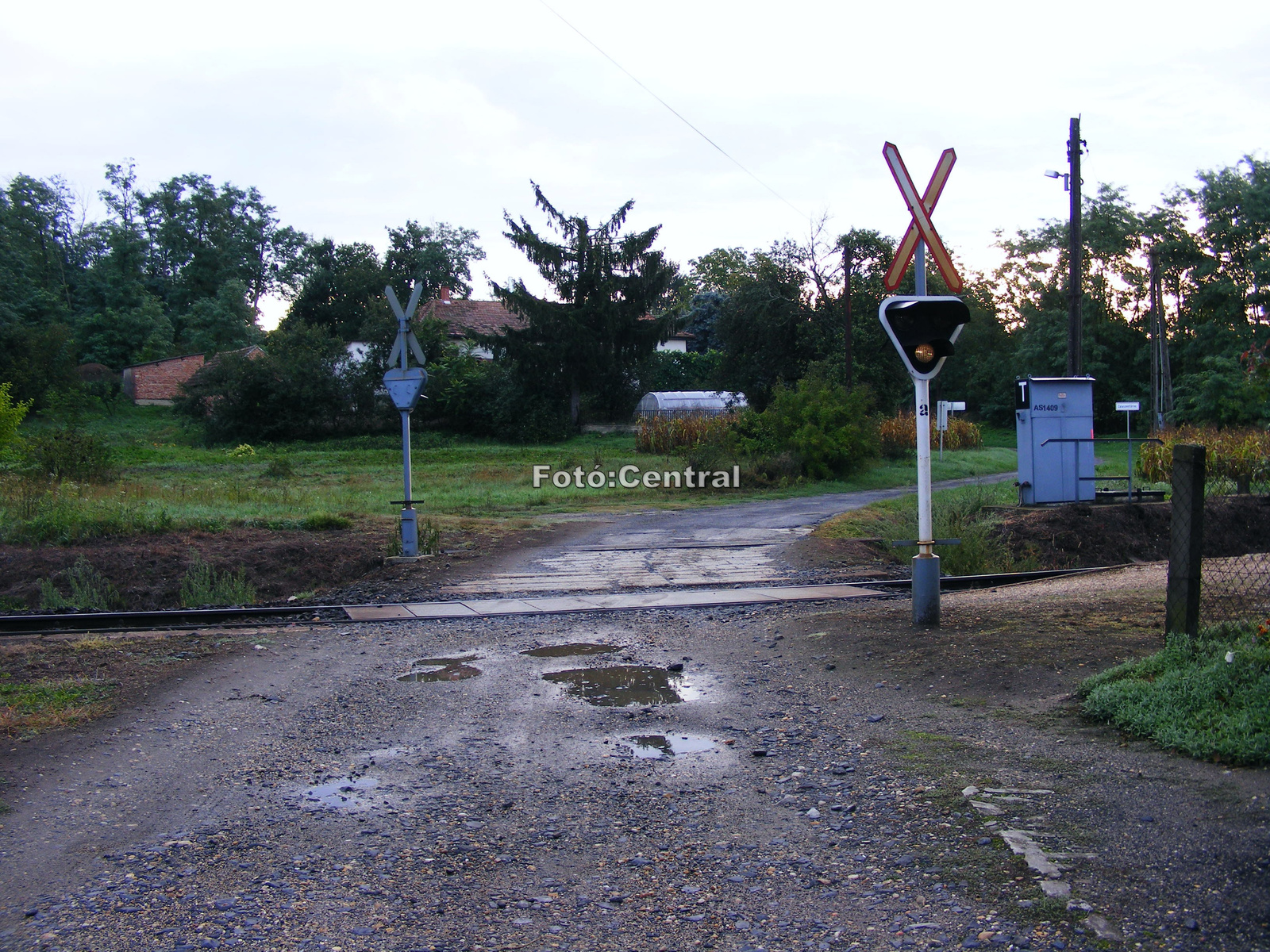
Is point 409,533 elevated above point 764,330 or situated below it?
Result: below

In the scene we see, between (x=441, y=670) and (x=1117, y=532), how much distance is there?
13.2 m

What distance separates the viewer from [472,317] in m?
67.5

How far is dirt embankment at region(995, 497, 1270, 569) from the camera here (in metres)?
16.0

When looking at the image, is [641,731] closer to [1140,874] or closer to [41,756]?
[1140,874]

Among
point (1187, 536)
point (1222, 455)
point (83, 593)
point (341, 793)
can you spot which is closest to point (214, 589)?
point (83, 593)

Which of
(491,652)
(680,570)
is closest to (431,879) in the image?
(491,652)

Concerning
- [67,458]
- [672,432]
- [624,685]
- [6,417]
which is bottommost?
[624,685]

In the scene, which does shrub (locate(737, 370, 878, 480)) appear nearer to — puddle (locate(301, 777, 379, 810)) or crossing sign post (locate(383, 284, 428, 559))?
crossing sign post (locate(383, 284, 428, 559))

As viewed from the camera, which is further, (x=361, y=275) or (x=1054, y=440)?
(x=361, y=275)

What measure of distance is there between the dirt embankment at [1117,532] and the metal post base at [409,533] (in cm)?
893

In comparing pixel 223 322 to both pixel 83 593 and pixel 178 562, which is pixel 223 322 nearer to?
pixel 178 562

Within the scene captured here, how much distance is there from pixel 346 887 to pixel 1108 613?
268 inches

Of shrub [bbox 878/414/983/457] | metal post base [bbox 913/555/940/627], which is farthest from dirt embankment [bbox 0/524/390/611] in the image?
shrub [bbox 878/414/983/457]

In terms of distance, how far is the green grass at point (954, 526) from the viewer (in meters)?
13.4
